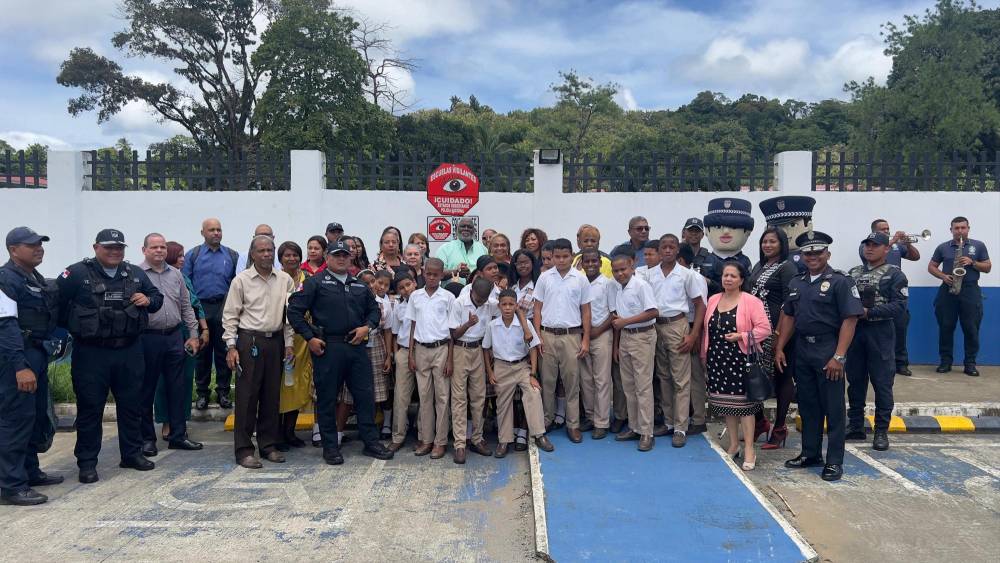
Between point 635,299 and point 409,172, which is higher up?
point 409,172

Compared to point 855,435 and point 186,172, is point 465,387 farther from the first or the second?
point 186,172

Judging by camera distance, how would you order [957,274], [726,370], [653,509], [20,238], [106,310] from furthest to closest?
[957,274] < [726,370] < [106,310] < [20,238] < [653,509]

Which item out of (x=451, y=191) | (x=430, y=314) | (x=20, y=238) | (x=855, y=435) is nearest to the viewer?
Answer: (x=20, y=238)

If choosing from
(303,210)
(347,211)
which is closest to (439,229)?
(347,211)

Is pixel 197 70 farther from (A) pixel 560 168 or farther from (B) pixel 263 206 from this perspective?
(A) pixel 560 168

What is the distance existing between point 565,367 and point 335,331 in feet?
6.47

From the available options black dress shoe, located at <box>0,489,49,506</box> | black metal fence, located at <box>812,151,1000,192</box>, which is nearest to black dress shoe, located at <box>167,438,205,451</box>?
black dress shoe, located at <box>0,489,49,506</box>

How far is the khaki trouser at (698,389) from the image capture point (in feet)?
20.9

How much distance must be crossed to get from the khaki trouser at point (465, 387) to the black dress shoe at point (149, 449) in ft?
8.41

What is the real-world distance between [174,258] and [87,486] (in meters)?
2.24

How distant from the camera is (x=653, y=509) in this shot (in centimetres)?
476

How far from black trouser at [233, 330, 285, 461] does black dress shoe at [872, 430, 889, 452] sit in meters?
5.20

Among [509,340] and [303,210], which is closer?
[509,340]

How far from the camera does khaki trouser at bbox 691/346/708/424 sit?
6362 mm
